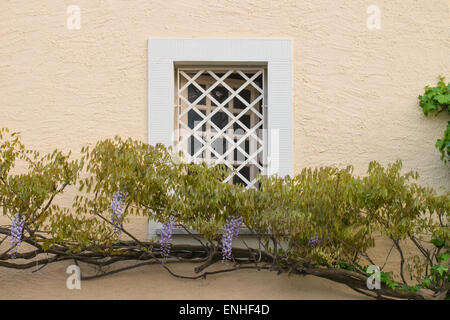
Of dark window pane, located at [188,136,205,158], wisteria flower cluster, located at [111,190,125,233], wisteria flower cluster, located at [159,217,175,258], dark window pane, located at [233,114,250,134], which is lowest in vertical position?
wisteria flower cluster, located at [159,217,175,258]

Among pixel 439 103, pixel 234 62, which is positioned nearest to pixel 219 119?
pixel 234 62

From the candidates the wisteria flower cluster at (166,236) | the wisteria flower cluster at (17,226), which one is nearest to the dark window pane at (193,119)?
the wisteria flower cluster at (166,236)

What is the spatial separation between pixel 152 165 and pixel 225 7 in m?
1.95

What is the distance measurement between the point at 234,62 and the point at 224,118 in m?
0.57

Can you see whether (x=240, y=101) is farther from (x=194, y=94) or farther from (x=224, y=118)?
(x=194, y=94)

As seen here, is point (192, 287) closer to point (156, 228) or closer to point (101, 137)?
point (156, 228)

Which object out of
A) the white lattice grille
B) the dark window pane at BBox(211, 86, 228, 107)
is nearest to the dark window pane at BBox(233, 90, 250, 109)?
the white lattice grille

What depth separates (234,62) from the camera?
5.66 meters

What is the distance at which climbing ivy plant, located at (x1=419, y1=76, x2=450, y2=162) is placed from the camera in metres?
5.46

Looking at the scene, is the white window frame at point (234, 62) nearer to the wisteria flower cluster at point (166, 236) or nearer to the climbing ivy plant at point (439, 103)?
the wisteria flower cluster at point (166, 236)

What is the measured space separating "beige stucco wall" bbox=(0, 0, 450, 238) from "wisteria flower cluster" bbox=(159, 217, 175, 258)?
105 centimetres

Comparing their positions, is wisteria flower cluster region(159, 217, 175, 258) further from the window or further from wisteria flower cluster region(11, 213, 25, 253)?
wisteria flower cluster region(11, 213, 25, 253)

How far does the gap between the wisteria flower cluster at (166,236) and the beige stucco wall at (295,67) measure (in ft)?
3.46

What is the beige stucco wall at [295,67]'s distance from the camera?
559 cm
